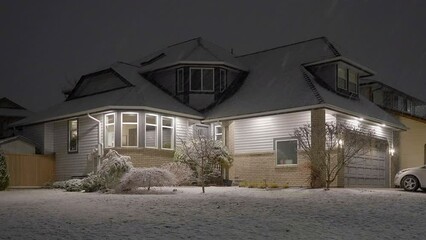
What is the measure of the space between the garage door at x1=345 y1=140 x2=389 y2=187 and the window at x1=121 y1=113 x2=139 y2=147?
10.3 meters

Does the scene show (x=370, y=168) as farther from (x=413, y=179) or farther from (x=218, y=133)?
(x=218, y=133)

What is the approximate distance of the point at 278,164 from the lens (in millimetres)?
24750

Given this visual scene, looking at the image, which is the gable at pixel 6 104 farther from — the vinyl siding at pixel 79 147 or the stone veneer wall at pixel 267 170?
the stone veneer wall at pixel 267 170

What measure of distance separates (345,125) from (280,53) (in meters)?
7.68

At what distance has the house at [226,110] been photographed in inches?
966

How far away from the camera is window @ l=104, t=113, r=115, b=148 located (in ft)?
82.2

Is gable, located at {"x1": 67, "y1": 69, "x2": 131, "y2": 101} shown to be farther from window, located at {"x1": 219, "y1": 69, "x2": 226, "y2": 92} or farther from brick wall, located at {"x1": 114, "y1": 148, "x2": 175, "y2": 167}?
window, located at {"x1": 219, "y1": 69, "x2": 226, "y2": 92}

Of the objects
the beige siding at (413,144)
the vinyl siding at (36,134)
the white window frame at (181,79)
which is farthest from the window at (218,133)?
the beige siding at (413,144)

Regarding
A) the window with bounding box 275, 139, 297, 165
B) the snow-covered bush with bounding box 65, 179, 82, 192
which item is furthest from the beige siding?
the snow-covered bush with bounding box 65, 179, 82, 192

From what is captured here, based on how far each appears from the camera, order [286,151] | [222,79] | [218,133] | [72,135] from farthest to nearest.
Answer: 1. [222,79]
2. [218,133]
3. [72,135]
4. [286,151]

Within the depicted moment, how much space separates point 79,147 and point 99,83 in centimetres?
450

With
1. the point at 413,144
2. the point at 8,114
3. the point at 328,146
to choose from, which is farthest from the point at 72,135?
the point at 8,114

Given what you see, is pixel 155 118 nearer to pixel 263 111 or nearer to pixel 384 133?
pixel 263 111

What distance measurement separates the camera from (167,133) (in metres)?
26.5
